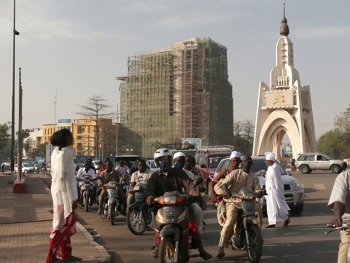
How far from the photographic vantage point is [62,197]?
24.9 ft

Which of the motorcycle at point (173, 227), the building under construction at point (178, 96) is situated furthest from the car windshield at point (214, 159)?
the building under construction at point (178, 96)

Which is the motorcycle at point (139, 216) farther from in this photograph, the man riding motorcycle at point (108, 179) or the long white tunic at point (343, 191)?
the long white tunic at point (343, 191)

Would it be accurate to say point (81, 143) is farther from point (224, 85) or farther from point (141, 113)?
point (224, 85)

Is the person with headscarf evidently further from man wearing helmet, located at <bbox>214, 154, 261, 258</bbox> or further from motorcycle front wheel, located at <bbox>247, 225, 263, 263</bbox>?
motorcycle front wheel, located at <bbox>247, 225, 263, 263</bbox>

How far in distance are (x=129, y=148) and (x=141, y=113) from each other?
7042 mm

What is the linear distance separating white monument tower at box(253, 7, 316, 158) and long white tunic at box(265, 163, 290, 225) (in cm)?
5689

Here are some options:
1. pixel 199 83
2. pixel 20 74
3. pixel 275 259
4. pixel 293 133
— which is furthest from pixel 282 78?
pixel 275 259

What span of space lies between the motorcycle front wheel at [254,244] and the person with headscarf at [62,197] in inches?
99.0

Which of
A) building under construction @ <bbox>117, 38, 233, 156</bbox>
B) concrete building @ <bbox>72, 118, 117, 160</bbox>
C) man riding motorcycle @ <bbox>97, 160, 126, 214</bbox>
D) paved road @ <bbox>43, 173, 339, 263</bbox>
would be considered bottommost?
paved road @ <bbox>43, 173, 339, 263</bbox>

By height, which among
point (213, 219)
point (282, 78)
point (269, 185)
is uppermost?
point (282, 78)

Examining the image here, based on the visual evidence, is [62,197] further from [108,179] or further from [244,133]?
[244,133]

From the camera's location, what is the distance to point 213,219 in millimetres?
14180

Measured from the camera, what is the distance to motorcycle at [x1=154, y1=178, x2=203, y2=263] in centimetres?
669

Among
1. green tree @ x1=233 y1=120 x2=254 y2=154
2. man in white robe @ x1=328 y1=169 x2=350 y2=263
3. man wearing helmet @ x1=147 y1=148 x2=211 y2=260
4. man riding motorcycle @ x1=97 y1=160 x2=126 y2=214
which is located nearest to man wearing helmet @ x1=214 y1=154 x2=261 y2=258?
man wearing helmet @ x1=147 y1=148 x2=211 y2=260
